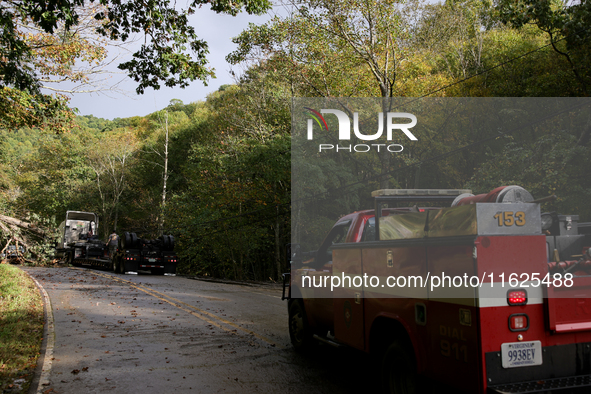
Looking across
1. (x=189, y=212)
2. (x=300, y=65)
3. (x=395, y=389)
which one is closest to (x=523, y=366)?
(x=395, y=389)

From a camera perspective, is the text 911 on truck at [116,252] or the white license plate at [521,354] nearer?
the white license plate at [521,354]

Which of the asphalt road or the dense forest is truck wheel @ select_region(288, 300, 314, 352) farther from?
the dense forest

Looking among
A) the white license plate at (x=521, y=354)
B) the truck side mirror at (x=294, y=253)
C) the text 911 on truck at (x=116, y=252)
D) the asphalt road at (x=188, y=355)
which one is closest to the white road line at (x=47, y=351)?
the asphalt road at (x=188, y=355)

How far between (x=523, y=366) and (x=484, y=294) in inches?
25.7

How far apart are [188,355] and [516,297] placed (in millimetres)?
5141

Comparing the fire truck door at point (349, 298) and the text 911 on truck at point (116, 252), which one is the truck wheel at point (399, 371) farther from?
the text 911 on truck at point (116, 252)

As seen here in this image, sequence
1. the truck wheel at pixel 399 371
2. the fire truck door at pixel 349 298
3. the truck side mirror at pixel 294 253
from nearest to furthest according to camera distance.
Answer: the truck wheel at pixel 399 371, the fire truck door at pixel 349 298, the truck side mirror at pixel 294 253

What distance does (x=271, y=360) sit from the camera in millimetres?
6875

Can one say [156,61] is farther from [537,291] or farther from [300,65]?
[300,65]

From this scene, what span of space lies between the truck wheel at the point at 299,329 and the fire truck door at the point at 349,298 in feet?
4.10

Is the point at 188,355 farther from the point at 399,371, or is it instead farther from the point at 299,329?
the point at 399,371

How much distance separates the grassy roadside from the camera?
19.5 ft

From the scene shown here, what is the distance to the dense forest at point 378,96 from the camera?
19797mm

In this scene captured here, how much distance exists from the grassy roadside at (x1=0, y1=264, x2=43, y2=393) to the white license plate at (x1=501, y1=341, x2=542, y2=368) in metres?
5.18
